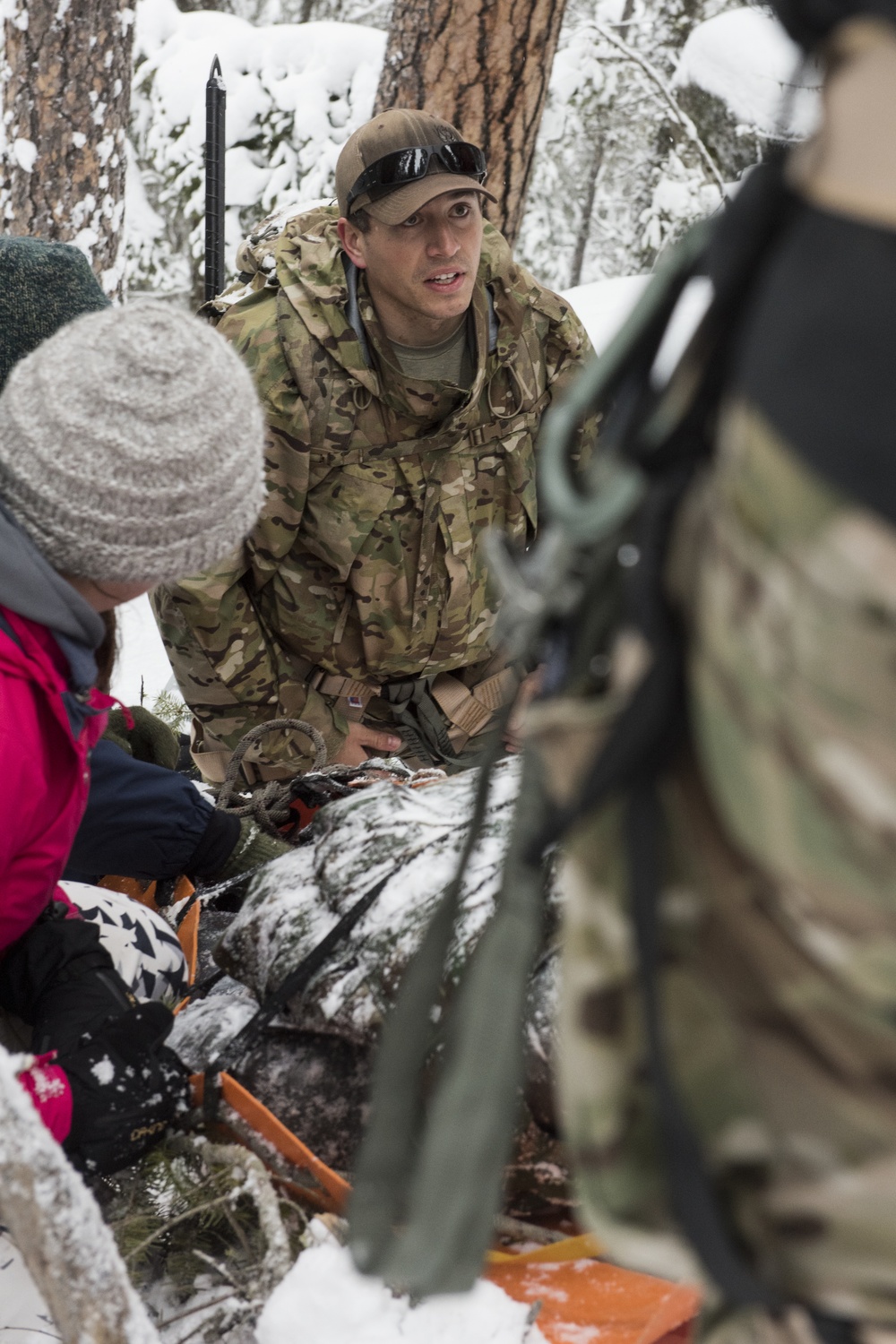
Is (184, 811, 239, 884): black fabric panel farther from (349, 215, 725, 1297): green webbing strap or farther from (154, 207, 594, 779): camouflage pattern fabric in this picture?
(349, 215, 725, 1297): green webbing strap

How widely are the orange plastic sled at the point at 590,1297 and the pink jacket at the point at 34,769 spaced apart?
2.31 feet

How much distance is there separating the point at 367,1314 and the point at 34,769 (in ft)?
2.30

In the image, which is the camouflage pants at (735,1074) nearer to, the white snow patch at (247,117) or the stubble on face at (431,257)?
the stubble on face at (431,257)

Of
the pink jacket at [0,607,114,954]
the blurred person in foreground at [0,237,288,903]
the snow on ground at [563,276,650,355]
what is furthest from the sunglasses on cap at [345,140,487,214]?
the snow on ground at [563,276,650,355]

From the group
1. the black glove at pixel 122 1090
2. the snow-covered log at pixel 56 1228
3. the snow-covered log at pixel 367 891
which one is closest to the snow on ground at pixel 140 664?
the snow-covered log at pixel 367 891

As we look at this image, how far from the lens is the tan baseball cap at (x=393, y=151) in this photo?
2.62 meters

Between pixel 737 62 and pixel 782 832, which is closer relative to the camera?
pixel 782 832

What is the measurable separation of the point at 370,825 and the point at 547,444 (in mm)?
1016

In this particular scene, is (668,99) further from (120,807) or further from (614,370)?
(614,370)

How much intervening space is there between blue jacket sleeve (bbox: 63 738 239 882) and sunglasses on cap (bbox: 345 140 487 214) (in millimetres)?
1412

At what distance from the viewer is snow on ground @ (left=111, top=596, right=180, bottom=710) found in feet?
14.9

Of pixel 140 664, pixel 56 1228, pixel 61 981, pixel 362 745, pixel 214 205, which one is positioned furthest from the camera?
pixel 140 664

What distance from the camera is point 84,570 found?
1.44 metres

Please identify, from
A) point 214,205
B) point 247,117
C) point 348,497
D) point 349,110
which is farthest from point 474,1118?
point 247,117
